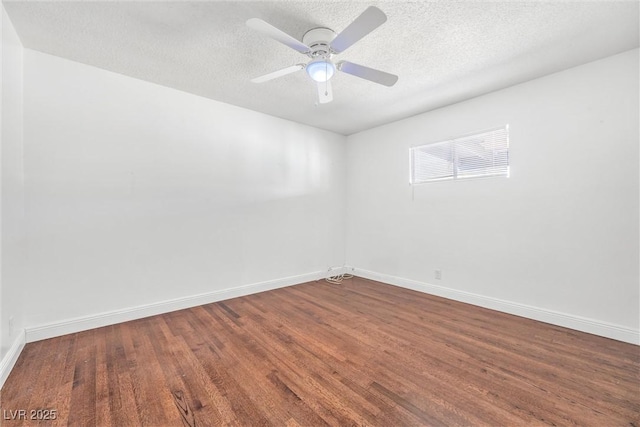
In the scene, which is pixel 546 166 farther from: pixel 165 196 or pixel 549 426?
pixel 165 196

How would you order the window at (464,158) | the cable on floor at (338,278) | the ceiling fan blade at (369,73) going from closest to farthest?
the ceiling fan blade at (369,73)
the window at (464,158)
the cable on floor at (338,278)

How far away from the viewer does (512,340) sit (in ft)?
7.80

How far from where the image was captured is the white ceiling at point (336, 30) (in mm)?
1868

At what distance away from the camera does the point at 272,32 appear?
5.64ft

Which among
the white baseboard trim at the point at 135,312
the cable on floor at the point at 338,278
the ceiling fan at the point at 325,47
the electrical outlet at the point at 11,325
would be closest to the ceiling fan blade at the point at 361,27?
the ceiling fan at the point at 325,47

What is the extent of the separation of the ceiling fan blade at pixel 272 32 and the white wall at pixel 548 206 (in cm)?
256

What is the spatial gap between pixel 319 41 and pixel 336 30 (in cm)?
17

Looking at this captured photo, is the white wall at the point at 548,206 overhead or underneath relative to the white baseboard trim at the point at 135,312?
overhead

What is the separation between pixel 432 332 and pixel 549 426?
1.14 meters

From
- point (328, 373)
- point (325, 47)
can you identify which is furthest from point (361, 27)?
point (328, 373)

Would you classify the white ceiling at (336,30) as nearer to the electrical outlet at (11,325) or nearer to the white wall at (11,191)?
the white wall at (11,191)

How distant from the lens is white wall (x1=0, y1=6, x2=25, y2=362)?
189cm

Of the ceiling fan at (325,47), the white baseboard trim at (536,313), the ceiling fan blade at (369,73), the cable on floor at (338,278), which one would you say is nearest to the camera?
the ceiling fan at (325,47)

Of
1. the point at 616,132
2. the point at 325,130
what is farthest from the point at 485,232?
the point at 325,130
